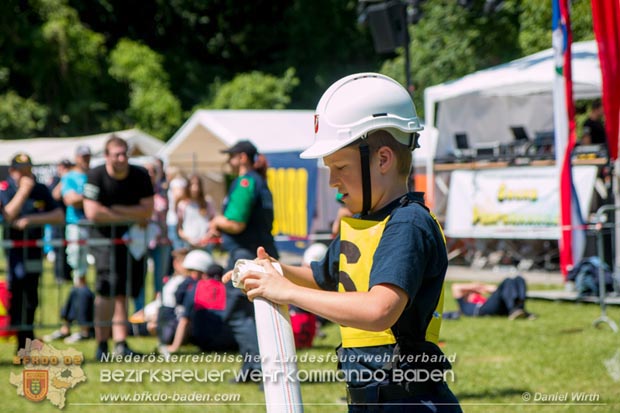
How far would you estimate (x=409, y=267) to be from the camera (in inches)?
107

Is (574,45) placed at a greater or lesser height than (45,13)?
lesser

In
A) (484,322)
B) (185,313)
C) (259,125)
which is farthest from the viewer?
(259,125)

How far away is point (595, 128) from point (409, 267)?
13054 millimetres

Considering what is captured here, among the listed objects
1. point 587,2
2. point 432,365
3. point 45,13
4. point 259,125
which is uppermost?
point 45,13

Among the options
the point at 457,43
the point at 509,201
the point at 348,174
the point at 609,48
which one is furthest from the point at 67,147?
the point at 348,174

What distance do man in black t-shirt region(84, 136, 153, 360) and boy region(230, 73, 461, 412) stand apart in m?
5.92

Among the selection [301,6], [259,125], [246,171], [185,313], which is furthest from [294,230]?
[301,6]

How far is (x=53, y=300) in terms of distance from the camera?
14.5m

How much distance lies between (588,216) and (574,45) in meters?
2.79

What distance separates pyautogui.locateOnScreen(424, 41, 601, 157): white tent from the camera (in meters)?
16.8

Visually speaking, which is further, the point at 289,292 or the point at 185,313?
the point at 185,313

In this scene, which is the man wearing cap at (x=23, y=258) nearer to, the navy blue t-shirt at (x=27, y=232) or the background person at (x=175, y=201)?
the navy blue t-shirt at (x=27, y=232)

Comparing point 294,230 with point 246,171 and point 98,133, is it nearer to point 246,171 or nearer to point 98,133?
point 246,171

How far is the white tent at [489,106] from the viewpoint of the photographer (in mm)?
16750
